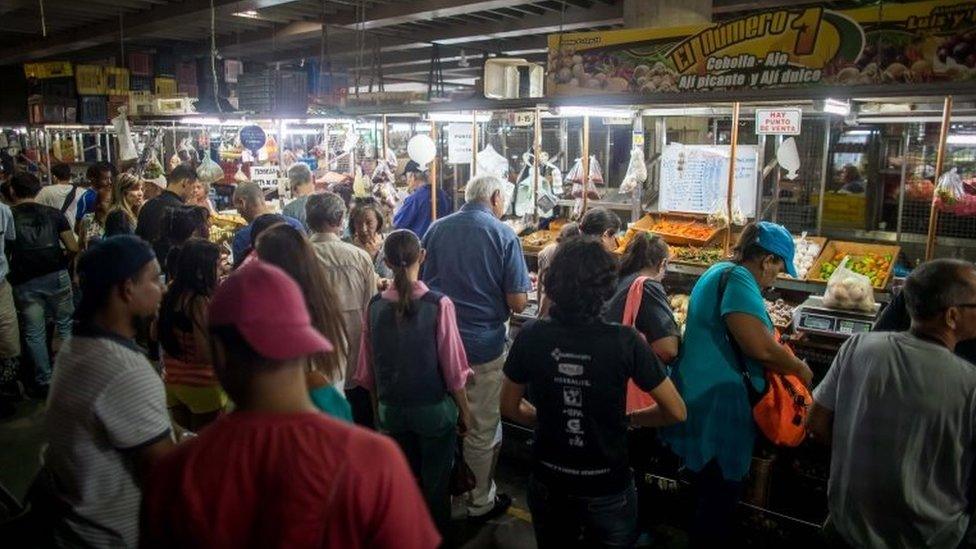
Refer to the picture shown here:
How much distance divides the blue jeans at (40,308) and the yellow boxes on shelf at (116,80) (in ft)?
16.8

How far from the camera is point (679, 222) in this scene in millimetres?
7000

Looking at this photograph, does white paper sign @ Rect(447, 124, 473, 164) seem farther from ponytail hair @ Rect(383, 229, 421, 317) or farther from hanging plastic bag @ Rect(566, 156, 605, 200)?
ponytail hair @ Rect(383, 229, 421, 317)

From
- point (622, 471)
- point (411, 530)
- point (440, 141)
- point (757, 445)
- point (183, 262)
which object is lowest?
point (757, 445)

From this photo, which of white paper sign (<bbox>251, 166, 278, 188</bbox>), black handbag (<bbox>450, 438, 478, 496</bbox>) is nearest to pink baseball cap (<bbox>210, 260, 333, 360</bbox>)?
black handbag (<bbox>450, 438, 478, 496</bbox>)

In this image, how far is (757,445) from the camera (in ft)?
13.7

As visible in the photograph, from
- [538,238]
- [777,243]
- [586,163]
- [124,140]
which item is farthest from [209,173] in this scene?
[777,243]

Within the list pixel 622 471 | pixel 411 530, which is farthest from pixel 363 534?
pixel 622 471

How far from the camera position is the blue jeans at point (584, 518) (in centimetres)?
261

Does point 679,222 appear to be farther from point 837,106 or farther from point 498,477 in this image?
point 498,477

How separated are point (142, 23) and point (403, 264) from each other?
30.6ft

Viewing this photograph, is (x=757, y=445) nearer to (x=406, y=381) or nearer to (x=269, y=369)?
(x=406, y=381)

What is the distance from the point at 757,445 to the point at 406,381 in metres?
2.25

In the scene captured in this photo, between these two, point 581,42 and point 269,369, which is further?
point 581,42

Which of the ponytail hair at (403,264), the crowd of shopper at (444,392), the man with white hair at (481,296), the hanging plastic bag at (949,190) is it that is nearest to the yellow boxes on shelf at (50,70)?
the crowd of shopper at (444,392)
